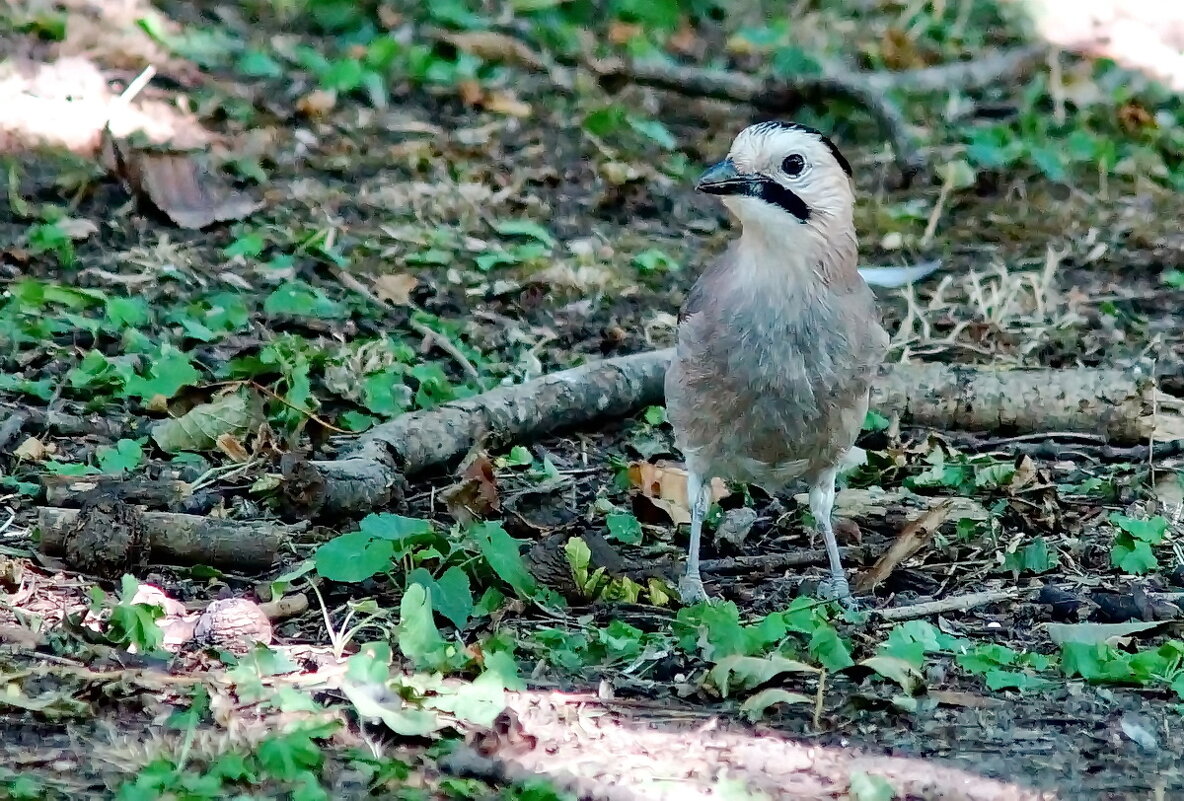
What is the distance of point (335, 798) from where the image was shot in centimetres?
308

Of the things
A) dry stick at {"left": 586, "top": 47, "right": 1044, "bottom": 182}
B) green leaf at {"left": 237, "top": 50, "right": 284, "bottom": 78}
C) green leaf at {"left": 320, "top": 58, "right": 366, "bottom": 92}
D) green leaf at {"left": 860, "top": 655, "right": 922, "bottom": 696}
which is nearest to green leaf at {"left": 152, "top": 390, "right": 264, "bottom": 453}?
green leaf at {"left": 860, "top": 655, "right": 922, "bottom": 696}

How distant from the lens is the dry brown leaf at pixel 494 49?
376 inches

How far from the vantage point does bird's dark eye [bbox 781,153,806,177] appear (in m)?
4.49

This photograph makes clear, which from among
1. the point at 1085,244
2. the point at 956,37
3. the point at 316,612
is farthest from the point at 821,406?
the point at 956,37

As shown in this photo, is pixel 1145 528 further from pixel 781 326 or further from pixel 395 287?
pixel 395 287

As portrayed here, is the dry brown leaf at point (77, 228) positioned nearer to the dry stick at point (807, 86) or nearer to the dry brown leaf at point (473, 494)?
the dry brown leaf at point (473, 494)

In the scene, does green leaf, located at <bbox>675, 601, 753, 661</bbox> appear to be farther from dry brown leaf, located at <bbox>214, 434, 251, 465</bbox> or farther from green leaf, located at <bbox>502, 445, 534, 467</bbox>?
dry brown leaf, located at <bbox>214, 434, 251, 465</bbox>

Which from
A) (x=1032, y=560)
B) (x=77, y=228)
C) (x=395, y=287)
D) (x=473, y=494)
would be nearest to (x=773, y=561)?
(x=1032, y=560)

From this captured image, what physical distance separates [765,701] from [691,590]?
87 centimetres

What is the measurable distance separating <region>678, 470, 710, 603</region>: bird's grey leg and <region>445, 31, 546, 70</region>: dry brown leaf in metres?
5.07

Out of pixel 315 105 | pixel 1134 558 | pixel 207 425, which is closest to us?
pixel 1134 558

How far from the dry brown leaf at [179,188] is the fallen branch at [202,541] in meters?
2.82

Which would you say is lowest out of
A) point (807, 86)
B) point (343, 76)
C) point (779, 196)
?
point (343, 76)

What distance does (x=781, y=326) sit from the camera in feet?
14.8
